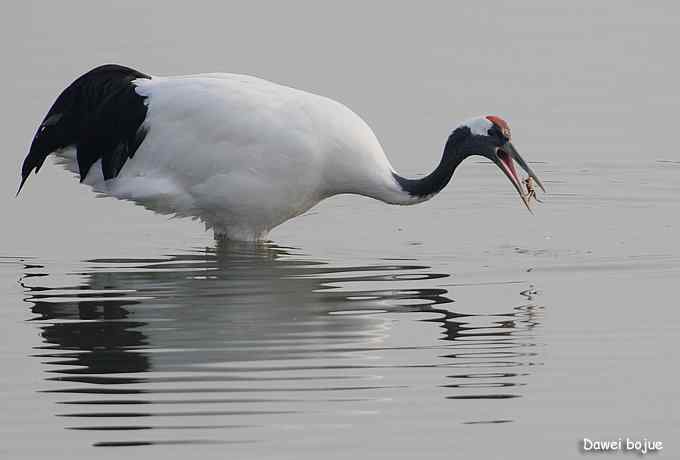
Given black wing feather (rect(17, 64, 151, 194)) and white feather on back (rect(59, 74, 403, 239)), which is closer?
white feather on back (rect(59, 74, 403, 239))

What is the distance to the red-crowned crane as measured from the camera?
12898 millimetres

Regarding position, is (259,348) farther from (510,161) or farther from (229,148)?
(510,161)

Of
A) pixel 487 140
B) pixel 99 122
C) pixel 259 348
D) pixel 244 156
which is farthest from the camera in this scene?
pixel 99 122

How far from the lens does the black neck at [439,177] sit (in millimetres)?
13391

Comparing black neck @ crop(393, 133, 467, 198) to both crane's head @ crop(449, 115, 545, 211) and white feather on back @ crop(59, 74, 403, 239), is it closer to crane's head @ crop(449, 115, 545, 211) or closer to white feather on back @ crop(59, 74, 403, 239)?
crane's head @ crop(449, 115, 545, 211)


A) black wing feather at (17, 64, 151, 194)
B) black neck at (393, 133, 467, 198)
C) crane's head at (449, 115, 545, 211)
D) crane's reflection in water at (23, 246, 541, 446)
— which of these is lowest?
crane's reflection in water at (23, 246, 541, 446)

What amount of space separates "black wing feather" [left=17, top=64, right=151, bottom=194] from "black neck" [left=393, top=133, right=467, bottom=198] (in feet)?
6.54

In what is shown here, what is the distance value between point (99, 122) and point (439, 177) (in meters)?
2.55

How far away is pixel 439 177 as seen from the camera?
13414mm

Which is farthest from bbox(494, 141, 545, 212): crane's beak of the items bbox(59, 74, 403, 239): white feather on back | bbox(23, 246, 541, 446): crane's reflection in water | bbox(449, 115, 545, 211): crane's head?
Answer: bbox(23, 246, 541, 446): crane's reflection in water

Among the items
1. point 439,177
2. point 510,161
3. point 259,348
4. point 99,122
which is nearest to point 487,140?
point 510,161

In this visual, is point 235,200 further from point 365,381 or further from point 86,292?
point 365,381

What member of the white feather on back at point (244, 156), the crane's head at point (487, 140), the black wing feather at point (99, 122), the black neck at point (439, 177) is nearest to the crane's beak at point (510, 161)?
the crane's head at point (487, 140)

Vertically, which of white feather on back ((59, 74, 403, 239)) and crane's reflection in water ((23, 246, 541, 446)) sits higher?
white feather on back ((59, 74, 403, 239))
